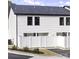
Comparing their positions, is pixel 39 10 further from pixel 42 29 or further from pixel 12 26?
pixel 12 26

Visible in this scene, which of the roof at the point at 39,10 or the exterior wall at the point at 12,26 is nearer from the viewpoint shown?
the exterior wall at the point at 12,26

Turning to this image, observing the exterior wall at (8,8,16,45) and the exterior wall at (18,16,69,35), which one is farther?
the exterior wall at (18,16,69,35)

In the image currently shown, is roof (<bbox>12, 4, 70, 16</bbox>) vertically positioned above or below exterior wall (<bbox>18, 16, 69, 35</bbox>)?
above

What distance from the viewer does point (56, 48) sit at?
6.16 feet

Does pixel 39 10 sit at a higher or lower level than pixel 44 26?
higher

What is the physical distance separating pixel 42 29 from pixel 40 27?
0.03 m

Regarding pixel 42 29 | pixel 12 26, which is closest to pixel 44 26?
pixel 42 29

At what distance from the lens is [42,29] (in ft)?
6.14

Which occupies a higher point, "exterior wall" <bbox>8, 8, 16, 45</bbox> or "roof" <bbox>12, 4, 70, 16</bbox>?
"roof" <bbox>12, 4, 70, 16</bbox>

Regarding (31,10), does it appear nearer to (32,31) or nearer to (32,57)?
(32,31)

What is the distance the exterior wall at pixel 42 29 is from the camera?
185 centimetres

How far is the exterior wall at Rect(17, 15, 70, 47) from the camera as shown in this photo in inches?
73.0

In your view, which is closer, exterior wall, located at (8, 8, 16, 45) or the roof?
exterior wall, located at (8, 8, 16, 45)
